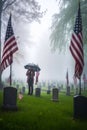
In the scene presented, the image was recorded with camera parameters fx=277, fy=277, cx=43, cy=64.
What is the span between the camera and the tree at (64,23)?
29.9 metres

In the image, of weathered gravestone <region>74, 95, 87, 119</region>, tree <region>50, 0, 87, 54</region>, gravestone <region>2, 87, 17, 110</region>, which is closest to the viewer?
weathered gravestone <region>74, 95, 87, 119</region>

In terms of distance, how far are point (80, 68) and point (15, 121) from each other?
4368 mm

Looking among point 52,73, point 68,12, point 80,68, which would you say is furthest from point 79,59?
point 52,73

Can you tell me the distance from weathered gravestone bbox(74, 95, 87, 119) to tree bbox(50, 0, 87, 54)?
61.5 feet

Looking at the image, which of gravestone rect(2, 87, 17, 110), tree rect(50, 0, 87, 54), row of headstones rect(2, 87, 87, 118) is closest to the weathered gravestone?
row of headstones rect(2, 87, 87, 118)

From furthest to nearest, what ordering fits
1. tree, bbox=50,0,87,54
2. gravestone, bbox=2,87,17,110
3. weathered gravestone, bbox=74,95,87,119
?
tree, bbox=50,0,87,54, gravestone, bbox=2,87,17,110, weathered gravestone, bbox=74,95,87,119

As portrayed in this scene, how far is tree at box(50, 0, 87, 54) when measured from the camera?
29938 millimetres

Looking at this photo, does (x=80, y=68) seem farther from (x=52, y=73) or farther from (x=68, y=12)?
(x=52, y=73)

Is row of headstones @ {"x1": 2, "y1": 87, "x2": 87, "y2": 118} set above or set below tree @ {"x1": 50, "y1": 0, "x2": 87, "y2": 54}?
below

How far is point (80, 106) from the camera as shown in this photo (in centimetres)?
1064

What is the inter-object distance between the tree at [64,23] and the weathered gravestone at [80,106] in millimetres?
18758

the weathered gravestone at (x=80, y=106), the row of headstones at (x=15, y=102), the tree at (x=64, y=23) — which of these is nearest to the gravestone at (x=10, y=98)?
the row of headstones at (x=15, y=102)

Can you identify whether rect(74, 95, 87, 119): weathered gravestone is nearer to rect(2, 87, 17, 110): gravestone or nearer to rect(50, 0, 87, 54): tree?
rect(2, 87, 17, 110): gravestone

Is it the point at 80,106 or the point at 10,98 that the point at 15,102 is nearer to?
the point at 10,98
